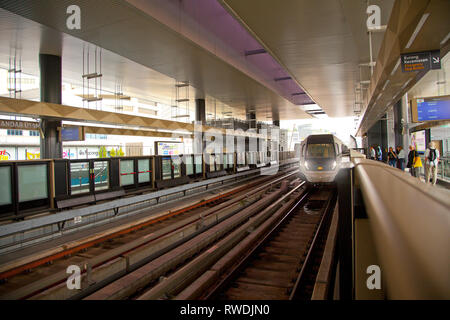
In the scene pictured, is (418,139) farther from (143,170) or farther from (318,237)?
(143,170)

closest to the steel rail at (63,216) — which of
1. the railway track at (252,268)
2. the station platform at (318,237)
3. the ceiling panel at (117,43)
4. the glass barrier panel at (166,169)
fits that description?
the station platform at (318,237)

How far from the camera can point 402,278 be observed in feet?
1.53

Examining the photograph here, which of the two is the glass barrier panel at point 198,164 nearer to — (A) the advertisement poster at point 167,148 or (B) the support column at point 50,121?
(A) the advertisement poster at point 167,148

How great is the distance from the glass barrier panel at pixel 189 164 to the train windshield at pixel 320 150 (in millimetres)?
5896

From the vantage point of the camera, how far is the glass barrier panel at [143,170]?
1147 centimetres

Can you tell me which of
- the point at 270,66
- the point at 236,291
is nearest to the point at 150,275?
the point at 236,291

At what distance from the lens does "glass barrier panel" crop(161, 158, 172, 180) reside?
42.0 ft

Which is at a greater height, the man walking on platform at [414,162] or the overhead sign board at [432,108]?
the overhead sign board at [432,108]

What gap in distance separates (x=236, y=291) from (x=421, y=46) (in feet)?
16.7

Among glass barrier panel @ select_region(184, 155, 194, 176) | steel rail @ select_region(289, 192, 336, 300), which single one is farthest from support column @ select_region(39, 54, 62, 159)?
steel rail @ select_region(289, 192, 336, 300)

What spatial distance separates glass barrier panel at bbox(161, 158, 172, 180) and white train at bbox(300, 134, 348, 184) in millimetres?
6455
